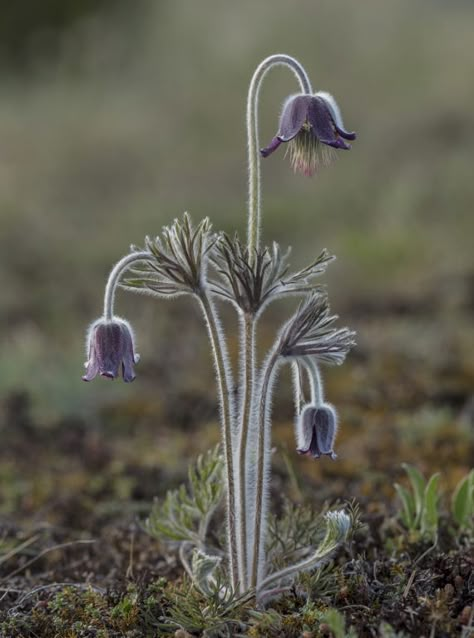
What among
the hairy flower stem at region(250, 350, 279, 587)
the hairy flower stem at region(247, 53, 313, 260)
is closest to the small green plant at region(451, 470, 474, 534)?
the hairy flower stem at region(250, 350, 279, 587)

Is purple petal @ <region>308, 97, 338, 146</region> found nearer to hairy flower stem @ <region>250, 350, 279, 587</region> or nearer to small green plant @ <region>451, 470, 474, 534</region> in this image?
hairy flower stem @ <region>250, 350, 279, 587</region>

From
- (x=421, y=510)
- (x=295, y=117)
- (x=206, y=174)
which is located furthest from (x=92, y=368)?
(x=206, y=174)

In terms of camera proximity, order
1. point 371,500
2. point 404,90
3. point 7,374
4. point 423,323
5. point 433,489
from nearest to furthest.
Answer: point 433,489, point 371,500, point 7,374, point 423,323, point 404,90

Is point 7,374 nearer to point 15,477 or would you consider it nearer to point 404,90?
point 15,477

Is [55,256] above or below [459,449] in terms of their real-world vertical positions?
above

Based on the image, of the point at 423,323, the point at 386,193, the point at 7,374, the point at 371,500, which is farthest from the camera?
the point at 386,193

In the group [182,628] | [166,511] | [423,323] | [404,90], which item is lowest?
[182,628]

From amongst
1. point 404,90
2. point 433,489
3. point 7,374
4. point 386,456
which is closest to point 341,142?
point 433,489
